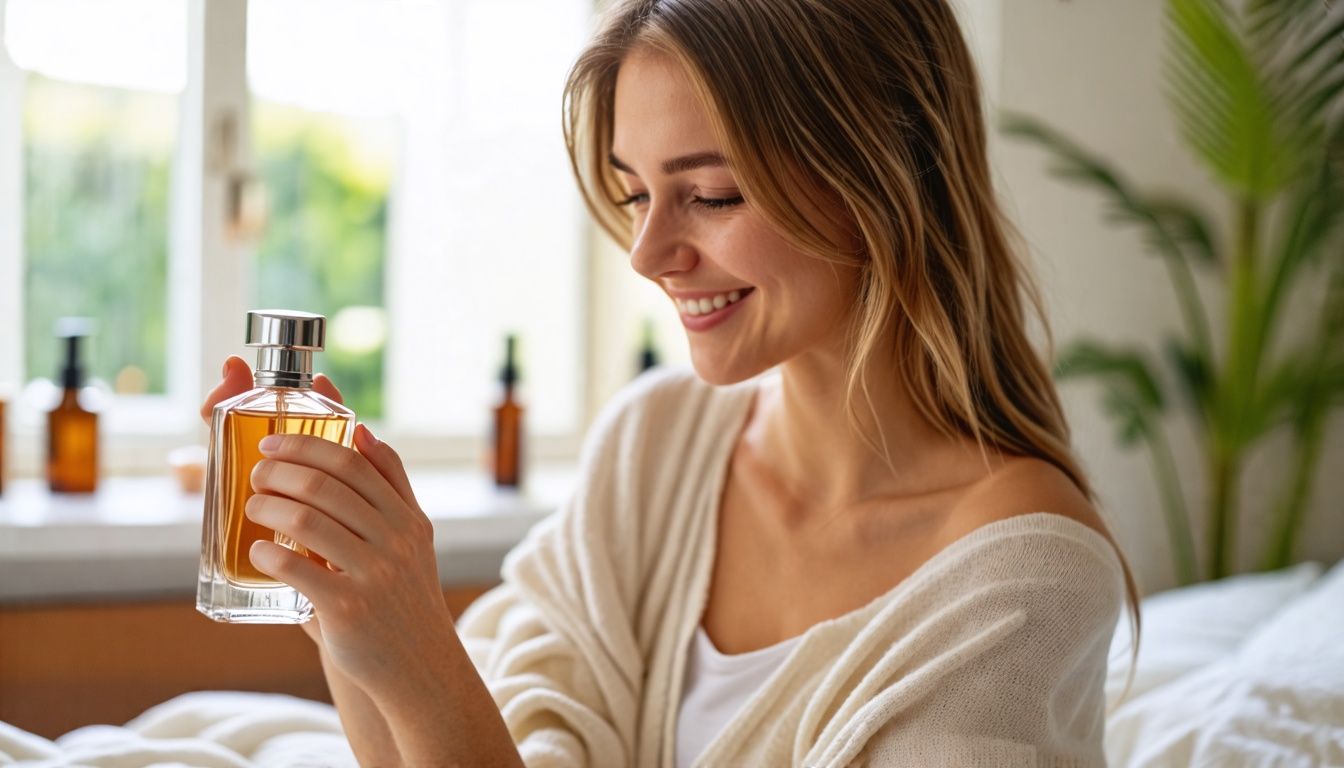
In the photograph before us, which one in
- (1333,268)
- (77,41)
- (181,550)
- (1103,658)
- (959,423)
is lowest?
(181,550)

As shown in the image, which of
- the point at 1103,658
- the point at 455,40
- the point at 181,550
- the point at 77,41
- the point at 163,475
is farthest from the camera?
the point at 455,40

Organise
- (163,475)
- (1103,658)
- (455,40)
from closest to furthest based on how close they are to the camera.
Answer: (1103,658) → (163,475) → (455,40)

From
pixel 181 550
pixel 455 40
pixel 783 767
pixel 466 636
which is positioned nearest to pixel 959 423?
pixel 783 767

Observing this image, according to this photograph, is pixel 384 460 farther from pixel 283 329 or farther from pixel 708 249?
pixel 708 249

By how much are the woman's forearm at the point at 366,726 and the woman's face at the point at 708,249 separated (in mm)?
407

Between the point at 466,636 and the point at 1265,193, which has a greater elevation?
the point at 1265,193

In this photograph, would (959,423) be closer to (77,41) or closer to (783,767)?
(783,767)

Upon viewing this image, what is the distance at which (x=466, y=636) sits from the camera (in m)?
1.42

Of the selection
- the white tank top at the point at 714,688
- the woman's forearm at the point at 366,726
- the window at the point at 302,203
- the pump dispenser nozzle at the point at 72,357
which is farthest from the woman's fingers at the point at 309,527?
the window at the point at 302,203

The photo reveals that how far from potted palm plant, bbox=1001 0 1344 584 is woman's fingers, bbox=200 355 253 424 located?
146 cm

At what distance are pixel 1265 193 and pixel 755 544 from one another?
140 centimetres

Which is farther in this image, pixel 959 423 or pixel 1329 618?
pixel 1329 618

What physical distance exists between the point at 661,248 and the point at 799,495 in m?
0.35

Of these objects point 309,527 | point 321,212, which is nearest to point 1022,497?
point 309,527
